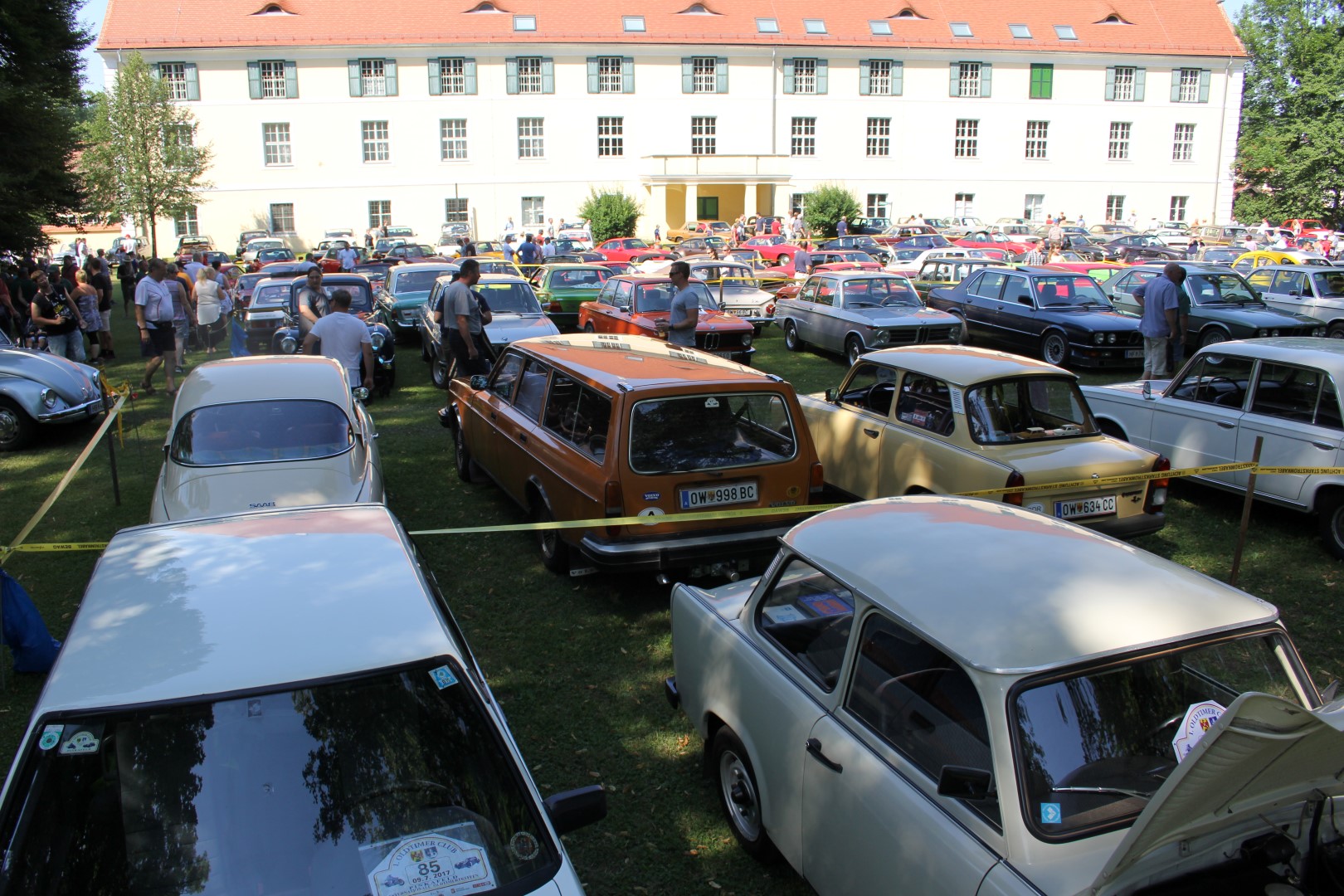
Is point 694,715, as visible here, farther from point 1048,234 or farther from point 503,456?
point 1048,234

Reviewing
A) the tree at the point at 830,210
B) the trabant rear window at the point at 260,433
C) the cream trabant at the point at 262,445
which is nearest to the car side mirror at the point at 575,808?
the cream trabant at the point at 262,445

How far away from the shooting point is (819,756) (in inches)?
134

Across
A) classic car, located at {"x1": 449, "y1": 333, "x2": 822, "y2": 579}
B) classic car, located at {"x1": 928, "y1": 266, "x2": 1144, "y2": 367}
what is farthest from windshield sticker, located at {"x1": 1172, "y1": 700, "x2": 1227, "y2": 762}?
classic car, located at {"x1": 928, "y1": 266, "x2": 1144, "y2": 367}

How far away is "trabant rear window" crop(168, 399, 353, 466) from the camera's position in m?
7.00

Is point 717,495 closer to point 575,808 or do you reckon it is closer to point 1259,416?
point 575,808

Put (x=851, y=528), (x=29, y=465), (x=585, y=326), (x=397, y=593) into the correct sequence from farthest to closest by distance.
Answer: (x=585, y=326) < (x=29, y=465) < (x=851, y=528) < (x=397, y=593)

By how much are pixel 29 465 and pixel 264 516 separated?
8.47m

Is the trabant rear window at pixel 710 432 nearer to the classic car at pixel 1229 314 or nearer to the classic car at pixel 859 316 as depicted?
the classic car at pixel 859 316

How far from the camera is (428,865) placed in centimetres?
259

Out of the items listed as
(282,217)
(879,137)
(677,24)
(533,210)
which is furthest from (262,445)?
(879,137)

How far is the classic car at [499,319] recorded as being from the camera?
45.2ft

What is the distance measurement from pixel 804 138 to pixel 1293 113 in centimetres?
2875

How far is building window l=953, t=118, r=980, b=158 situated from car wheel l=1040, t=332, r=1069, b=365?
1633 inches

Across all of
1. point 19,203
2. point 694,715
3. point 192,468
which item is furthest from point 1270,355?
point 19,203
